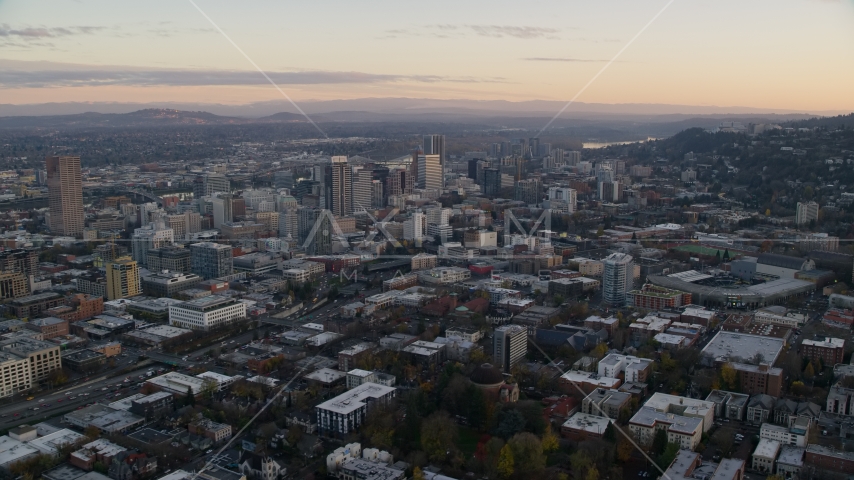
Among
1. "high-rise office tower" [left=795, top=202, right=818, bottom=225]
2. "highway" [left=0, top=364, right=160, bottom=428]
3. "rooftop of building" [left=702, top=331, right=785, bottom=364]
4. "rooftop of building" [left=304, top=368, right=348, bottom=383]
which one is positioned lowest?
"highway" [left=0, top=364, right=160, bottom=428]

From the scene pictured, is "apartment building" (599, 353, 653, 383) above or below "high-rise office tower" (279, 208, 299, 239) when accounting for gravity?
below

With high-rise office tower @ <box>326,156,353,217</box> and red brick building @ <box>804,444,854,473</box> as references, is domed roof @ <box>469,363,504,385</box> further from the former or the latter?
high-rise office tower @ <box>326,156,353,217</box>

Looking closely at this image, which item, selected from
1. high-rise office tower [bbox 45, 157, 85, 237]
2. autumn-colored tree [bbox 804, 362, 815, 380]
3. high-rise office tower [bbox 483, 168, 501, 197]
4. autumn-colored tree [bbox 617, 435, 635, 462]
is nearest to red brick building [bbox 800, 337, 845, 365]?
autumn-colored tree [bbox 804, 362, 815, 380]

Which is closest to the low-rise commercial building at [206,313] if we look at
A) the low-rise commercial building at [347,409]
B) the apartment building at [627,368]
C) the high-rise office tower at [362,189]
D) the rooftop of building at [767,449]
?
the low-rise commercial building at [347,409]

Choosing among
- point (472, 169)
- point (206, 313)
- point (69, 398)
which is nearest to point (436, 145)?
point (472, 169)

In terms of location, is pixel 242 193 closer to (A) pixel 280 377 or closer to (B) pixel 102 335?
(B) pixel 102 335

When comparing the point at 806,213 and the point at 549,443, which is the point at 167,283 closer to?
the point at 549,443
